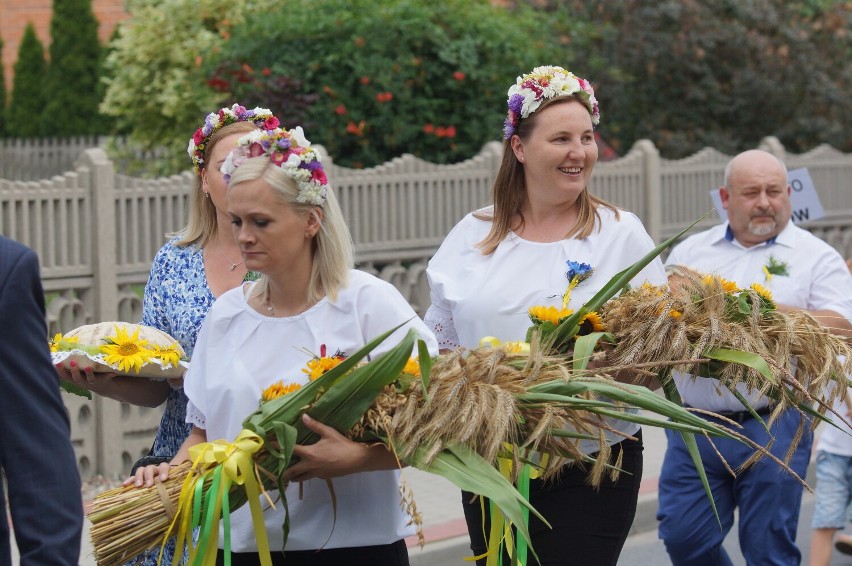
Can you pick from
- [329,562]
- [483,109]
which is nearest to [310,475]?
[329,562]

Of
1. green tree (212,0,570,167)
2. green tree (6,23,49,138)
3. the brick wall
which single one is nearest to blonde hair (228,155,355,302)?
green tree (212,0,570,167)

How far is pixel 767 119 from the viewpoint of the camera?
55.9ft

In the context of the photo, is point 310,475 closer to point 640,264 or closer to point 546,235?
point 640,264

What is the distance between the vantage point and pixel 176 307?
461cm

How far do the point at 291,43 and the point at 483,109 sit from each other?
A: 1.73 metres

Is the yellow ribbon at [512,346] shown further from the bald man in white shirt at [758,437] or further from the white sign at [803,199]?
the white sign at [803,199]

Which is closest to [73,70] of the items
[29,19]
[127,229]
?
[29,19]

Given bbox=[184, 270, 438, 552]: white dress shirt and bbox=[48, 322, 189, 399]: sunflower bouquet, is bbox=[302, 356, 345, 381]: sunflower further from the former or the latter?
bbox=[48, 322, 189, 399]: sunflower bouquet

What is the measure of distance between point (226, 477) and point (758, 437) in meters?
2.94

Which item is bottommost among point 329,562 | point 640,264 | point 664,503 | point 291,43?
point 664,503

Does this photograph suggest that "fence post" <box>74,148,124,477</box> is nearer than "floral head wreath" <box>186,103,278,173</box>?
No

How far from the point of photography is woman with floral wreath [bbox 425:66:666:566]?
4.36 metres

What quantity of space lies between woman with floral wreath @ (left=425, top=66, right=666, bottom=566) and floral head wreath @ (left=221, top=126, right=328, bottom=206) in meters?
1.00

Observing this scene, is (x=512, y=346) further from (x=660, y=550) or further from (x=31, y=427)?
(x=660, y=550)
